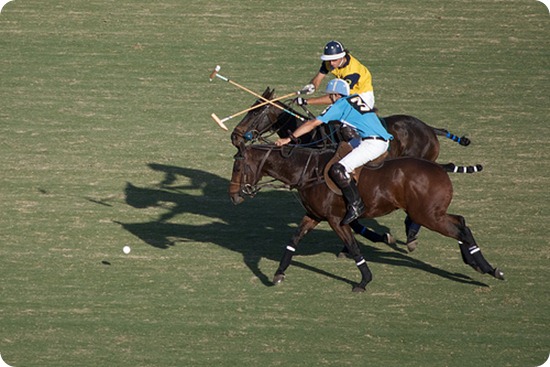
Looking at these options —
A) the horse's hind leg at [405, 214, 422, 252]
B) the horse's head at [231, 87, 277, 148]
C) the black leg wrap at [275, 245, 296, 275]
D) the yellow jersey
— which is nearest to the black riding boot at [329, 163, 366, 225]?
the black leg wrap at [275, 245, 296, 275]

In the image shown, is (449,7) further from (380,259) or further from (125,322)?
(125,322)

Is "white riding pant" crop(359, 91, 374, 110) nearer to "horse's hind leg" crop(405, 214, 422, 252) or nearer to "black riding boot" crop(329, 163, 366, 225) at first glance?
"horse's hind leg" crop(405, 214, 422, 252)

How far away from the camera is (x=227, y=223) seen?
19875mm

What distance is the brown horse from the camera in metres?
16.7

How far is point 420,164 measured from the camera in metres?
16.9

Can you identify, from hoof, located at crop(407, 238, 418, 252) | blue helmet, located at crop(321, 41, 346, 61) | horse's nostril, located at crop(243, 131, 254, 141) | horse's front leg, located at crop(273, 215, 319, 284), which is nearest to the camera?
horse's front leg, located at crop(273, 215, 319, 284)

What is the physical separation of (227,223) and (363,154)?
149 inches

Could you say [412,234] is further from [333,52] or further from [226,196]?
[226,196]

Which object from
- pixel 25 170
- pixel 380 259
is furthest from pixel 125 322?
pixel 25 170

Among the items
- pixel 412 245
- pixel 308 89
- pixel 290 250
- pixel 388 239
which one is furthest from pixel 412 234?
pixel 308 89

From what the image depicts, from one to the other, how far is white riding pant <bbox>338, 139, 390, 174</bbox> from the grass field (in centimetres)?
177

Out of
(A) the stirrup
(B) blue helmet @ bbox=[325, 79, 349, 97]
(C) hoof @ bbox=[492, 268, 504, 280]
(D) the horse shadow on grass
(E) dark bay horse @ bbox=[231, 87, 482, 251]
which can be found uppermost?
(B) blue helmet @ bbox=[325, 79, 349, 97]

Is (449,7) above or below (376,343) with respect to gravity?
above

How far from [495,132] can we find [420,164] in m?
7.58
